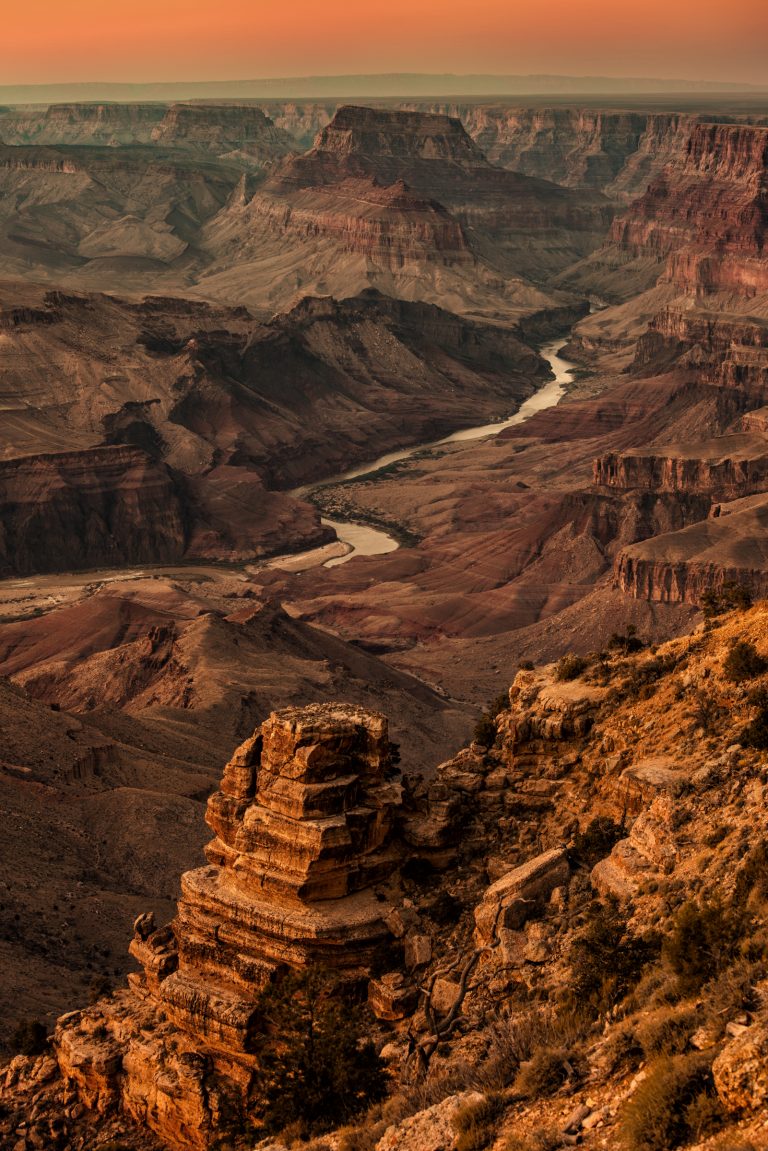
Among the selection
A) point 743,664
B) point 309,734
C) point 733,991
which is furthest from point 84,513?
point 733,991

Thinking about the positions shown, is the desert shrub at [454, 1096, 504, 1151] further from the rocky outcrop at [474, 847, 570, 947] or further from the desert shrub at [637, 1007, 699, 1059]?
the rocky outcrop at [474, 847, 570, 947]

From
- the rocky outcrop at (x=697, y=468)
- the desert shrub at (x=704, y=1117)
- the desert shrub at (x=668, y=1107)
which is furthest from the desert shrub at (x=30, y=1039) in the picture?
the rocky outcrop at (x=697, y=468)

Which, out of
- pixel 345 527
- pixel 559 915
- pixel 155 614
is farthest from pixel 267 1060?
pixel 345 527

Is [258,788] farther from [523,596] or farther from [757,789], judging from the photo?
[523,596]

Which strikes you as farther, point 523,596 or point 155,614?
point 523,596

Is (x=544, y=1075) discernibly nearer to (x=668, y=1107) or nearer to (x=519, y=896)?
(x=668, y=1107)

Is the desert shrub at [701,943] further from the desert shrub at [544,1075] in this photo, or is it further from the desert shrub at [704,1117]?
the desert shrub at [704,1117]
